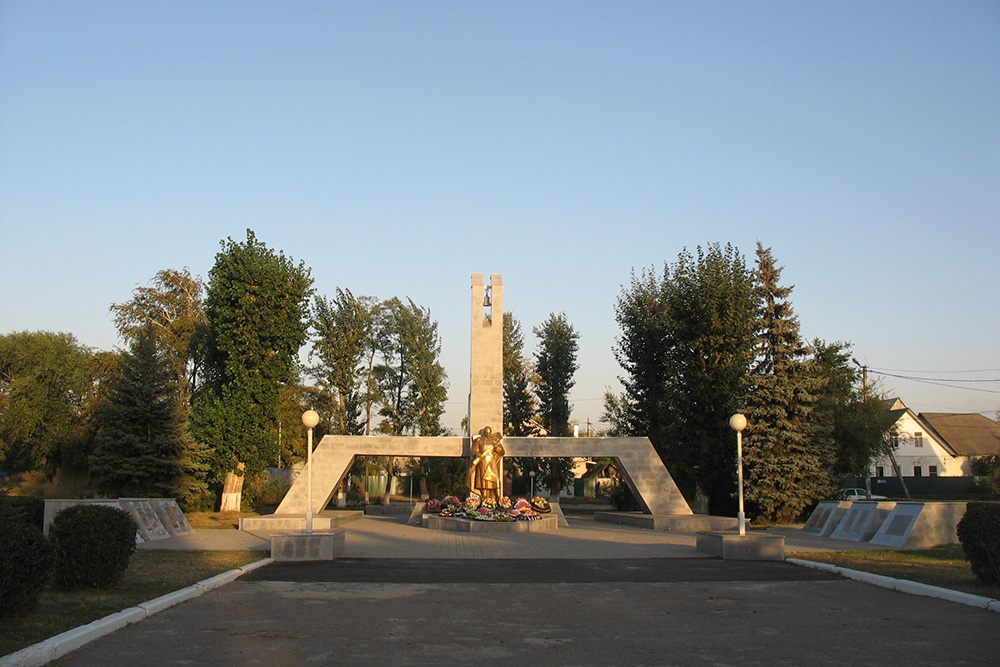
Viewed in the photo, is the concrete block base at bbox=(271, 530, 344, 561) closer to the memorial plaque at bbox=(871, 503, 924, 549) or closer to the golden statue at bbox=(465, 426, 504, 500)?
the golden statue at bbox=(465, 426, 504, 500)

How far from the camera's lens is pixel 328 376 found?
137 ft

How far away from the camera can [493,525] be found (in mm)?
22297

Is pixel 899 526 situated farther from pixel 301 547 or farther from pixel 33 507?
pixel 33 507

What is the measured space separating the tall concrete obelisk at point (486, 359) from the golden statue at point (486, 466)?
1393 millimetres

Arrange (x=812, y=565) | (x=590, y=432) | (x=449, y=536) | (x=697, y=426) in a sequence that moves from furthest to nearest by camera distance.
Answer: (x=590, y=432) → (x=697, y=426) → (x=449, y=536) → (x=812, y=565)

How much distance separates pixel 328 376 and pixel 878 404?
88.6ft

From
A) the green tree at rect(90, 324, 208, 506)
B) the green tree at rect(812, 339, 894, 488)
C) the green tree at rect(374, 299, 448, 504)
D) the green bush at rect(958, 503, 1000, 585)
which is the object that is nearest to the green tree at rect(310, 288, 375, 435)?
the green tree at rect(374, 299, 448, 504)

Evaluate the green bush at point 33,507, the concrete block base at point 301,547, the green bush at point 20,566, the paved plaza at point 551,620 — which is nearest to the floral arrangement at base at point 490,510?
the concrete block base at point 301,547

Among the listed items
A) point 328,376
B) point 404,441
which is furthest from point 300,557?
point 328,376

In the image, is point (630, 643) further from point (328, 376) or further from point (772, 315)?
point (328, 376)

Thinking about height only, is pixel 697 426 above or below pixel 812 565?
above

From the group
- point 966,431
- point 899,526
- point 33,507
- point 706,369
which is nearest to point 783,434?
point 706,369

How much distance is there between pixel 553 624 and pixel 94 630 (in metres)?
4.28

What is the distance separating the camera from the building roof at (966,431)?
5409cm
